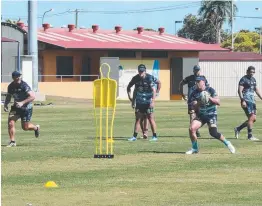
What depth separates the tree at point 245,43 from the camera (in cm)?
10844

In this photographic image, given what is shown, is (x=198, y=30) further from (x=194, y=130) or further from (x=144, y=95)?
(x=194, y=130)

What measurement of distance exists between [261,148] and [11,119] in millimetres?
5737

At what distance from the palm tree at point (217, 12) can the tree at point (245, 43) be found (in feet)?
6.96

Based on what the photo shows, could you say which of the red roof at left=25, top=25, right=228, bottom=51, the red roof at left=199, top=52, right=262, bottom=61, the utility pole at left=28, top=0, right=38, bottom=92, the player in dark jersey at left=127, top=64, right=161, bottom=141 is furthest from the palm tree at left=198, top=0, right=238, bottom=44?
the player in dark jersey at left=127, top=64, right=161, bottom=141

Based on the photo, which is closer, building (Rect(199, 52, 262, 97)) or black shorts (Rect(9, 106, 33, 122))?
black shorts (Rect(9, 106, 33, 122))

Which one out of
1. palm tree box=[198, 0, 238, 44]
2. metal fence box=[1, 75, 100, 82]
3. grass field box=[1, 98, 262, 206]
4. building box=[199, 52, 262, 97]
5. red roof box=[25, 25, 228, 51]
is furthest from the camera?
palm tree box=[198, 0, 238, 44]

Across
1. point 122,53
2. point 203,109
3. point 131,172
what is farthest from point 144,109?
point 122,53

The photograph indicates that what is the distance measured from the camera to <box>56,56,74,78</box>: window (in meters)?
61.1

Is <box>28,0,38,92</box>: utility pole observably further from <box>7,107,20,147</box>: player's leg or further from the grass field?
<box>7,107,20,147</box>: player's leg

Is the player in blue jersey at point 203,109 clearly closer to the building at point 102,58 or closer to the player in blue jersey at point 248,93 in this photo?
the player in blue jersey at point 248,93

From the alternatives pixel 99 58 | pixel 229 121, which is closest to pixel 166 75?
pixel 99 58

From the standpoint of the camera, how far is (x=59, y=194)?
13250 millimetres

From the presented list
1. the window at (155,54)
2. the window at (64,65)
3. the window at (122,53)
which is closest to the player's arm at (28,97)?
the window at (64,65)

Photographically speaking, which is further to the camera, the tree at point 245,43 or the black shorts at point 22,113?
the tree at point 245,43
